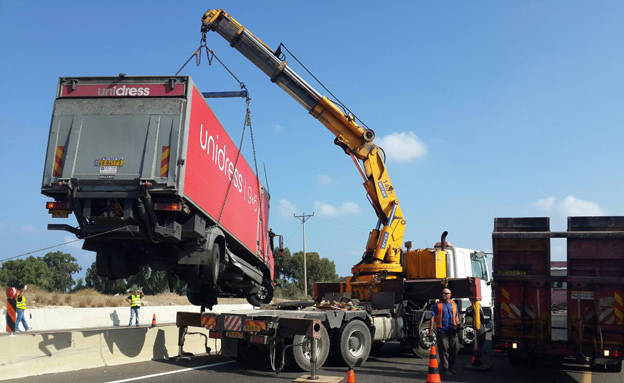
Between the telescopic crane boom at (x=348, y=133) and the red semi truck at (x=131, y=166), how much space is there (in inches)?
235

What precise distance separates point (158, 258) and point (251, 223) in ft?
11.9

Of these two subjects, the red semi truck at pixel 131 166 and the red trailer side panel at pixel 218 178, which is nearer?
the red semi truck at pixel 131 166

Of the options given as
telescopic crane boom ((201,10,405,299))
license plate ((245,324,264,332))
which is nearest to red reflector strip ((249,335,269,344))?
license plate ((245,324,264,332))

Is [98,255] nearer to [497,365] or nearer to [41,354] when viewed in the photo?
[41,354]

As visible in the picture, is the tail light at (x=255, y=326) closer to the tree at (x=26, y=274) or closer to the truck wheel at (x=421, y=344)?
the truck wheel at (x=421, y=344)

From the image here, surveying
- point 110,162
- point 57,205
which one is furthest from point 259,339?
point 57,205

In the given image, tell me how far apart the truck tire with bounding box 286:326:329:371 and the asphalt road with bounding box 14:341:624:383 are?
0.16 m

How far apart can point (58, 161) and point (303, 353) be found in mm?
5305

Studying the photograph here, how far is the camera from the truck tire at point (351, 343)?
10250mm

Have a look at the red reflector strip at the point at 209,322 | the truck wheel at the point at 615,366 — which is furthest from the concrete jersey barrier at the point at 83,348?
the truck wheel at the point at 615,366

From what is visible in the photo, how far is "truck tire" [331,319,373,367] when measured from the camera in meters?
10.2

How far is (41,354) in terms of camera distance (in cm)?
908

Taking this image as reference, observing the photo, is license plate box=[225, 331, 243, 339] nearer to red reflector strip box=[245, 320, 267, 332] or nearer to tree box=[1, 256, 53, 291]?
red reflector strip box=[245, 320, 267, 332]

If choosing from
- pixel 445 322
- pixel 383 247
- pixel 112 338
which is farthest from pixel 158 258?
pixel 383 247
